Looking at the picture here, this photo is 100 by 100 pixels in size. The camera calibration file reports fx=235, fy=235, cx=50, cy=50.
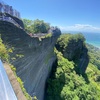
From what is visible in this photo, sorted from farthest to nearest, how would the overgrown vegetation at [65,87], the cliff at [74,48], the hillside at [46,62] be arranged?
1. the cliff at [74,48]
2. the overgrown vegetation at [65,87]
3. the hillside at [46,62]

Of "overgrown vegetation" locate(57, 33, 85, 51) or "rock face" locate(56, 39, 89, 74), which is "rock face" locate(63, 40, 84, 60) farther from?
"overgrown vegetation" locate(57, 33, 85, 51)

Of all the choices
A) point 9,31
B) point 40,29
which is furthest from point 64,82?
point 9,31

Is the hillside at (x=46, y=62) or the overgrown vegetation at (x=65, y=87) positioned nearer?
the hillside at (x=46, y=62)

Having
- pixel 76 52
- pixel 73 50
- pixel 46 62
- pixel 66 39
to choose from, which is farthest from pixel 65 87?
pixel 76 52

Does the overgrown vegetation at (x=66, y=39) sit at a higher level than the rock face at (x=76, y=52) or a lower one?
higher

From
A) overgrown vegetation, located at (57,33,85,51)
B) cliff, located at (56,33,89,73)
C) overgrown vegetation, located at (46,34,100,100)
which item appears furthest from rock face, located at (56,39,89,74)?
overgrown vegetation, located at (46,34,100,100)

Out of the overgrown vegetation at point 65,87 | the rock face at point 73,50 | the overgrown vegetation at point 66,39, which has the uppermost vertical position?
the overgrown vegetation at point 66,39

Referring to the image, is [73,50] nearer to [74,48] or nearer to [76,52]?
[74,48]

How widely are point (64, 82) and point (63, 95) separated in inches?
127

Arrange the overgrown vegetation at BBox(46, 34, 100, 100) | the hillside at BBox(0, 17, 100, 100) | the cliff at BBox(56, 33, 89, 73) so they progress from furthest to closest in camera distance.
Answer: the cliff at BBox(56, 33, 89, 73), the overgrown vegetation at BBox(46, 34, 100, 100), the hillside at BBox(0, 17, 100, 100)

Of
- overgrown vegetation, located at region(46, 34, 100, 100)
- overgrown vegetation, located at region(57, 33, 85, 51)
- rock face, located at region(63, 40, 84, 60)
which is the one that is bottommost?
overgrown vegetation, located at region(46, 34, 100, 100)

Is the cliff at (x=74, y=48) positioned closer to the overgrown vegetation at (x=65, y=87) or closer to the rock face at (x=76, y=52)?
the rock face at (x=76, y=52)

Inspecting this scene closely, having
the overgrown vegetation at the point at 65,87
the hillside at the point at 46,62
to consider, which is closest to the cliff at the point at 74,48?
the hillside at the point at 46,62

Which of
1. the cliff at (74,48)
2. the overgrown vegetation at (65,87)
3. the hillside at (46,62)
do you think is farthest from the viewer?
the cliff at (74,48)
